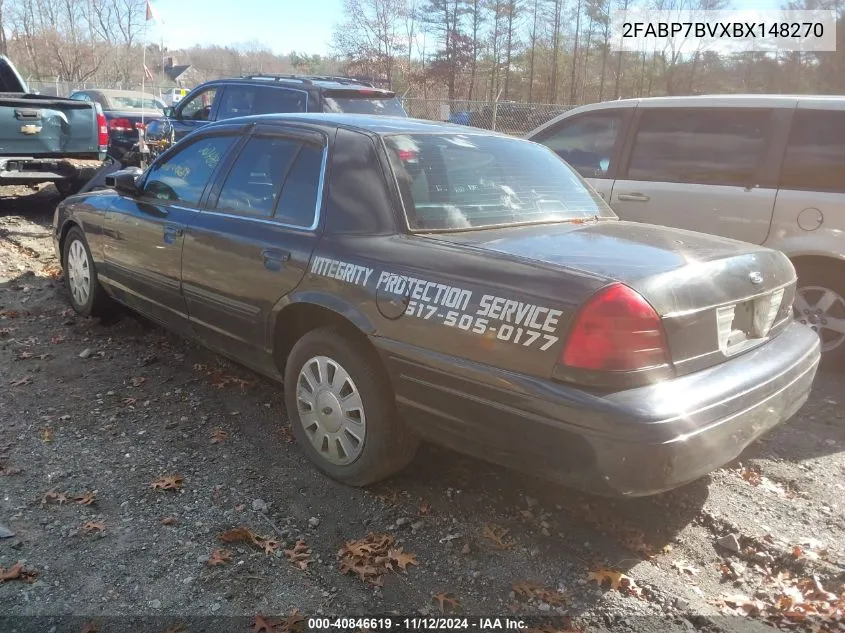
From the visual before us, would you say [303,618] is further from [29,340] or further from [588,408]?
[29,340]

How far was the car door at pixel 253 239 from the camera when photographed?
3.35 metres

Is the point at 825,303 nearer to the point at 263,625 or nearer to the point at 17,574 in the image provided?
the point at 263,625

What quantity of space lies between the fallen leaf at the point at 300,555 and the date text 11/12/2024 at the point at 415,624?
0.99 feet

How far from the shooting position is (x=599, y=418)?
230 cm

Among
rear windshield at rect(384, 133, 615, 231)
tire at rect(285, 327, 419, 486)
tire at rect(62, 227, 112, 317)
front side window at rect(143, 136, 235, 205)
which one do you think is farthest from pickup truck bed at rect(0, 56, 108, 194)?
rear windshield at rect(384, 133, 615, 231)

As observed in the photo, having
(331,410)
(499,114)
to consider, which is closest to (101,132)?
(331,410)

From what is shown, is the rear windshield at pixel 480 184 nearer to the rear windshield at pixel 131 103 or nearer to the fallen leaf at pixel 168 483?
the fallen leaf at pixel 168 483

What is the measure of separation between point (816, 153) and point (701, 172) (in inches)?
30.4

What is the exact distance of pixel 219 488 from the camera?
10.5ft

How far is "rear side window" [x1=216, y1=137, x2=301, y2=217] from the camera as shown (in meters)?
3.58

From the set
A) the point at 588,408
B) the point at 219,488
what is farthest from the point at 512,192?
the point at 219,488

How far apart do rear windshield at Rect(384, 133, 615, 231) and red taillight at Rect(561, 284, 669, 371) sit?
0.91 meters

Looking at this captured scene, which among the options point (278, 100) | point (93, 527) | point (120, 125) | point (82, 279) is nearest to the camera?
point (93, 527)

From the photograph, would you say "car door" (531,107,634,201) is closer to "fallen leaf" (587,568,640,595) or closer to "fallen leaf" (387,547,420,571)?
"fallen leaf" (587,568,640,595)
